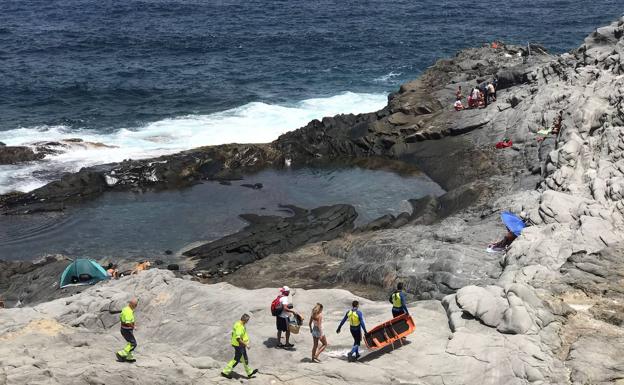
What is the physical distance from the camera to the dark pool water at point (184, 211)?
3656cm

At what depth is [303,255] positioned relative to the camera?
1292 inches

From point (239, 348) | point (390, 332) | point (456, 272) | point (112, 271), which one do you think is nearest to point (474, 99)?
point (456, 272)

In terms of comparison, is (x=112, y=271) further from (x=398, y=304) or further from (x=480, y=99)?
(x=480, y=99)

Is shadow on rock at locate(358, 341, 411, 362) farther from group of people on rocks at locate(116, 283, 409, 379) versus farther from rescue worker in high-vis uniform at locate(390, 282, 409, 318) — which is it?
rescue worker in high-vis uniform at locate(390, 282, 409, 318)

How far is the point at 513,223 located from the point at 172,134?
3319 cm

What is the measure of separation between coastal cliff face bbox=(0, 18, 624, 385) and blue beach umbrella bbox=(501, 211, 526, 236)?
1.60 feet

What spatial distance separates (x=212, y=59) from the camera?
7575 cm

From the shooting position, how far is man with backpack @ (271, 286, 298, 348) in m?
18.6

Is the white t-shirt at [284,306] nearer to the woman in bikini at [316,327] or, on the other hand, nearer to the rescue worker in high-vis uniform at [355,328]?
the woman in bikini at [316,327]

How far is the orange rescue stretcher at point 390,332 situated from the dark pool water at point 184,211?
1884 centimetres

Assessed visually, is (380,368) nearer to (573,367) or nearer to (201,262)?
(573,367)

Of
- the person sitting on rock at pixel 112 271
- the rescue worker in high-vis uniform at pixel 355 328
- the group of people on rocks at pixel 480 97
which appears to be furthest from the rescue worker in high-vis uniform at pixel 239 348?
the group of people on rocks at pixel 480 97

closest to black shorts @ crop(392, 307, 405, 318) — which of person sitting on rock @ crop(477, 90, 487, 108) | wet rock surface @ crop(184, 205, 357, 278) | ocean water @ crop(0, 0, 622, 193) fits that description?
wet rock surface @ crop(184, 205, 357, 278)

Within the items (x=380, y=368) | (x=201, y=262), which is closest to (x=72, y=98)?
(x=201, y=262)
